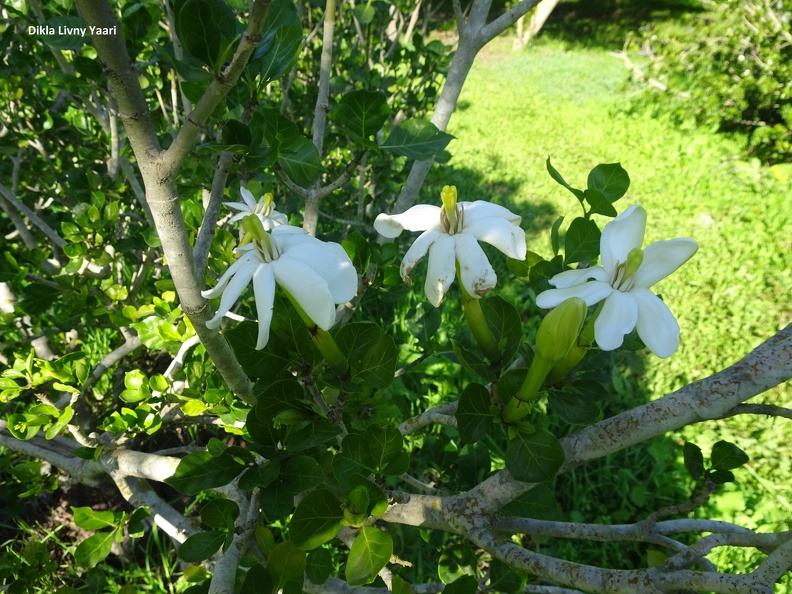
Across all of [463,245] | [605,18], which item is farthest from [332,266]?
[605,18]

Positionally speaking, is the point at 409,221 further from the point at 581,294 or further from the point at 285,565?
the point at 285,565

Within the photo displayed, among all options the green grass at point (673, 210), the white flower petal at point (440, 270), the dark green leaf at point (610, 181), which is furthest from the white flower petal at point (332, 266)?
the green grass at point (673, 210)

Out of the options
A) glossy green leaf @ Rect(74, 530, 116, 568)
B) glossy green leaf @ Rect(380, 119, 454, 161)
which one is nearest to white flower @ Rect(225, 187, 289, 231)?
glossy green leaf @ Rect(380, 119, 454, 161)

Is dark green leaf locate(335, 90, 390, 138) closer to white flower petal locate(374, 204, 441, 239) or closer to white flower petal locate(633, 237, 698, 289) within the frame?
white flower petal locate(374, 204, 441, 239)

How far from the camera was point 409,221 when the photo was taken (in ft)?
2.39

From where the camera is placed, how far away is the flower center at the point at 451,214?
0.67 m

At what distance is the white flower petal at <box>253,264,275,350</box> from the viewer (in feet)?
1.86

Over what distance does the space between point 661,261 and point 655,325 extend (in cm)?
8

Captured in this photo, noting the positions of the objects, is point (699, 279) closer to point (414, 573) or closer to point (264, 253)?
point (414, 573)

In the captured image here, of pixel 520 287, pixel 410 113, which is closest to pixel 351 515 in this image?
pixel 410 113

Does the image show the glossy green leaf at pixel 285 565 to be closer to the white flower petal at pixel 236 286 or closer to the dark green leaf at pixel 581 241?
the white flower petal at pixel 236 286

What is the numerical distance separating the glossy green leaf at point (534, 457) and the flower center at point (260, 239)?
0.41 metres

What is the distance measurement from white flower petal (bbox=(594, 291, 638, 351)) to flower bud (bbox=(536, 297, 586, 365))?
23 millimetres

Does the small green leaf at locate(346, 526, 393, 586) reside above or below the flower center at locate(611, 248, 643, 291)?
below
